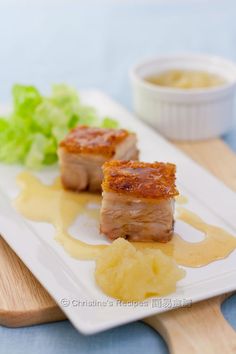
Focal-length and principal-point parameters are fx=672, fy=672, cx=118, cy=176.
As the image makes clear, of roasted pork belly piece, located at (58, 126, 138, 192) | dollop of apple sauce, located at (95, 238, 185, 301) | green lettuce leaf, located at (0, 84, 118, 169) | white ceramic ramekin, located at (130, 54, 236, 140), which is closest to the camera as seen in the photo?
dollop of apple sauce, located at (95, 238, 185, 301)

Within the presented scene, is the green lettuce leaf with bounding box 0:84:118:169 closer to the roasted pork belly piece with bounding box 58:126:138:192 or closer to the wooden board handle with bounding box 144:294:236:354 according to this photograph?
the roasted pork belly piece with bounding box 58:126:138:192

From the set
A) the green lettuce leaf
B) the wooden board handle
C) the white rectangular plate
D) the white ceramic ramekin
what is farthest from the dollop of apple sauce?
the white ceramic ramekin

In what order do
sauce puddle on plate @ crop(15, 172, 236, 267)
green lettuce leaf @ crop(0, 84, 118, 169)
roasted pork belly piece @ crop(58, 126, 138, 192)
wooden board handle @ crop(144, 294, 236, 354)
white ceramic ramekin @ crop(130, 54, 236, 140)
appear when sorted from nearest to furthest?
1. wooden board handle @ crop(144, 294, 236, 354)
2. sauce puddle on plate @ crop(15, 172, 236, 267)
3. roasted pork belly piece @ crop(58, 126, 138, 192)
4. green lettuce leaf @ crop(0, 84, 118, 169)
5. white ceramic ramekin @ crop(130, 54, 236, 140)

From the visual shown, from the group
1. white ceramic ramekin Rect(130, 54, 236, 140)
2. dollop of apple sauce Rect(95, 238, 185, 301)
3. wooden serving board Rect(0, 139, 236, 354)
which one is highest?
dollop of apple sauce Rect(95, 238, 185, 301)

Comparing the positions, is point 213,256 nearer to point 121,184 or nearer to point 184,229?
point 184,229

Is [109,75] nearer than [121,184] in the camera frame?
No

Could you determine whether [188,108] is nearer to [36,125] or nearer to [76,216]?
[36,125]

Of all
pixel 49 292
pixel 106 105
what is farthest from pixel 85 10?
pixel 49 292
